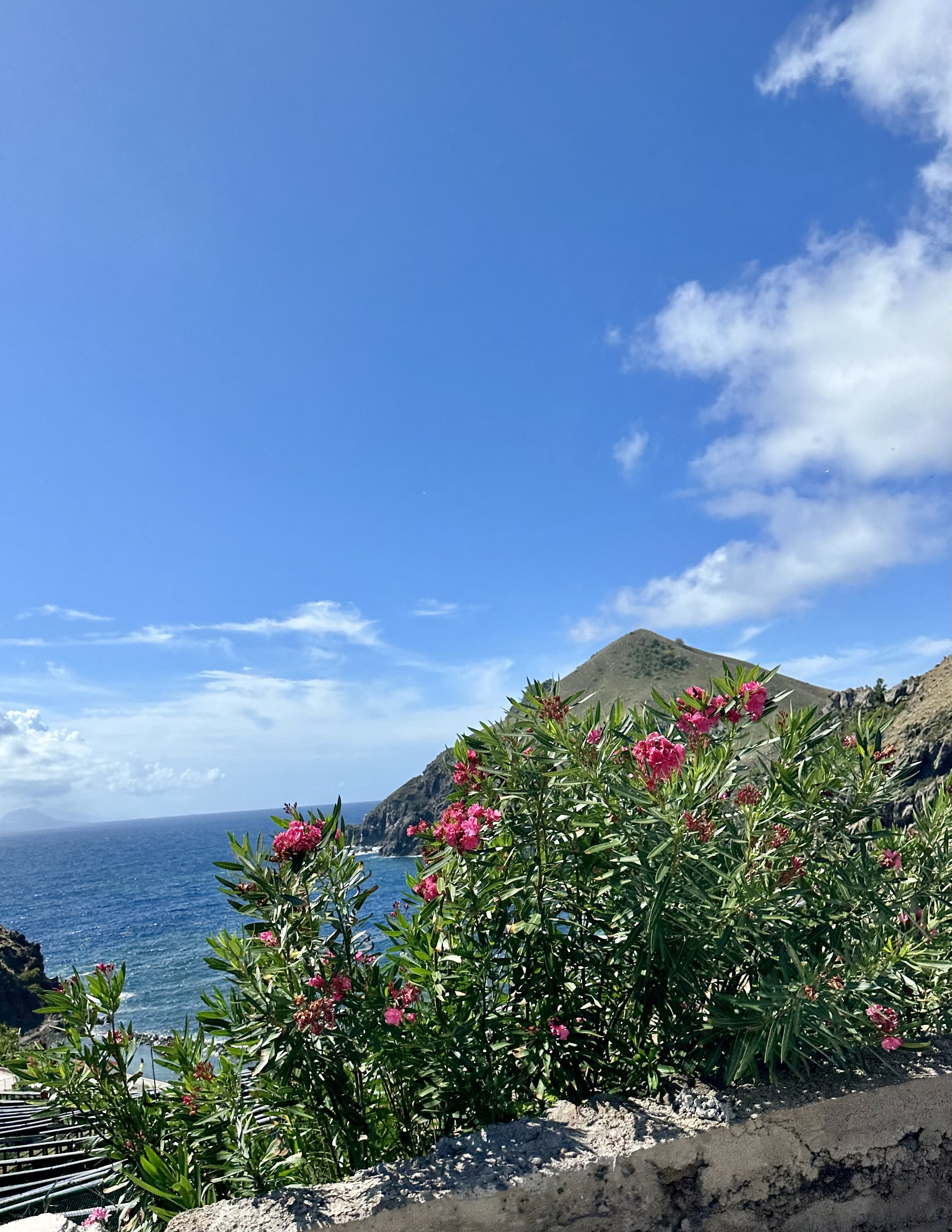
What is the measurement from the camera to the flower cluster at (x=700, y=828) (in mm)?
2152

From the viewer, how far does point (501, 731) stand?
2643mm

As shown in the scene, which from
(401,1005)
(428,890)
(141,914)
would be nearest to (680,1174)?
(401,1005)

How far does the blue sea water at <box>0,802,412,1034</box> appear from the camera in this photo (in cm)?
2778

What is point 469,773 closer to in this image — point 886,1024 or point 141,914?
point 886,1024

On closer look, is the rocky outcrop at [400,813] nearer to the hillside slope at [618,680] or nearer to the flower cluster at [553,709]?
the hillside slope at [618,680]

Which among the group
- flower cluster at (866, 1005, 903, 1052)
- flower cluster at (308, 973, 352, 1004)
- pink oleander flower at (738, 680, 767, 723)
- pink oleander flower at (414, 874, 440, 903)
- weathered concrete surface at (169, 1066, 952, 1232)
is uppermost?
pink oleander flower at (738, 680, 767, 723)

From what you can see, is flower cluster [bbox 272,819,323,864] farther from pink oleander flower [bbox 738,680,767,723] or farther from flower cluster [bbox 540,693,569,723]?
pink oleander flower [bbox 738,680,767,723]

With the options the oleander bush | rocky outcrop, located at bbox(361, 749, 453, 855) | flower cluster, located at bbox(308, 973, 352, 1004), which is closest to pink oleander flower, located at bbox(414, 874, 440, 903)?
the oleander bush

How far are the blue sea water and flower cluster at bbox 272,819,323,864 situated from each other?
0.10 m

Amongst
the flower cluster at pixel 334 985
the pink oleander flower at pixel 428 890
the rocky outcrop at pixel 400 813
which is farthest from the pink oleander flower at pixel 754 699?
the rocky outcrop at pixel 400 813

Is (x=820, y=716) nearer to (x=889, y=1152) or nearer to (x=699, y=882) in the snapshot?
(x=699, y=882)

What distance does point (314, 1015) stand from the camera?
86.4 inches

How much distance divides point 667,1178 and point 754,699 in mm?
1522

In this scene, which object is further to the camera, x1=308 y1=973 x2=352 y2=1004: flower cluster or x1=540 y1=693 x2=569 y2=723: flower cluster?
x1=540 y1=693 x2=569 y2=723: flower cluster
